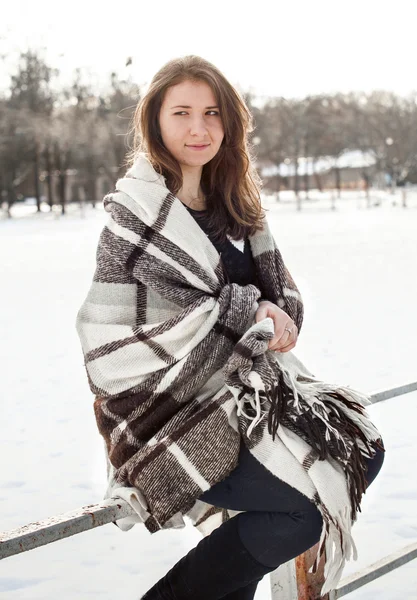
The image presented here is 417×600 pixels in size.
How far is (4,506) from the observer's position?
13.3 feet

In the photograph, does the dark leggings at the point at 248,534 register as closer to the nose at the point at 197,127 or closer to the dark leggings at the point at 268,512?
the dark leggings at the point at 268,512

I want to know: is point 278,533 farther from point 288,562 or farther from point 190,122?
point 190,122

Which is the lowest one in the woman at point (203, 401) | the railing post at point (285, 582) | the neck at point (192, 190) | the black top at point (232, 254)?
the railing post at point (285, 582)

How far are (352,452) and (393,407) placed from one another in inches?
149

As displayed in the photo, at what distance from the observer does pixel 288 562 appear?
203cm

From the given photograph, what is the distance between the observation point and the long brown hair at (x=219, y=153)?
1.99m

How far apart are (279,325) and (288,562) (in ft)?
2.04

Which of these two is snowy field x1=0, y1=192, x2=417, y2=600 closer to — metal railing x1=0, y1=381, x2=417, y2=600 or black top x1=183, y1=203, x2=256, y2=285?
metal railing x1=0, y1=381, x2=417, y2=600

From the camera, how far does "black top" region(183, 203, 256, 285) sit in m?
2.03

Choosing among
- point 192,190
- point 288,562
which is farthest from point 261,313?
point 288,562

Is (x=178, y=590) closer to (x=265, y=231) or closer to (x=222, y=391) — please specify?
(x=222, y=391)

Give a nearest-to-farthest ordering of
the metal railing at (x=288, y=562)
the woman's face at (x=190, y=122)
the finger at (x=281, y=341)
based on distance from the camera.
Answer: the metal railing at (x=288, y=562) → the finger at (x=281, y=341) → the woman's face at (x=190, y=122)

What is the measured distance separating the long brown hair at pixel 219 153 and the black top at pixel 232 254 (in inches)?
0.7

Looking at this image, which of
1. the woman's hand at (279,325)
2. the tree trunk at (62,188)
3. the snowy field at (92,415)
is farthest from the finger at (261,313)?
the tree trunk at (62,188)
